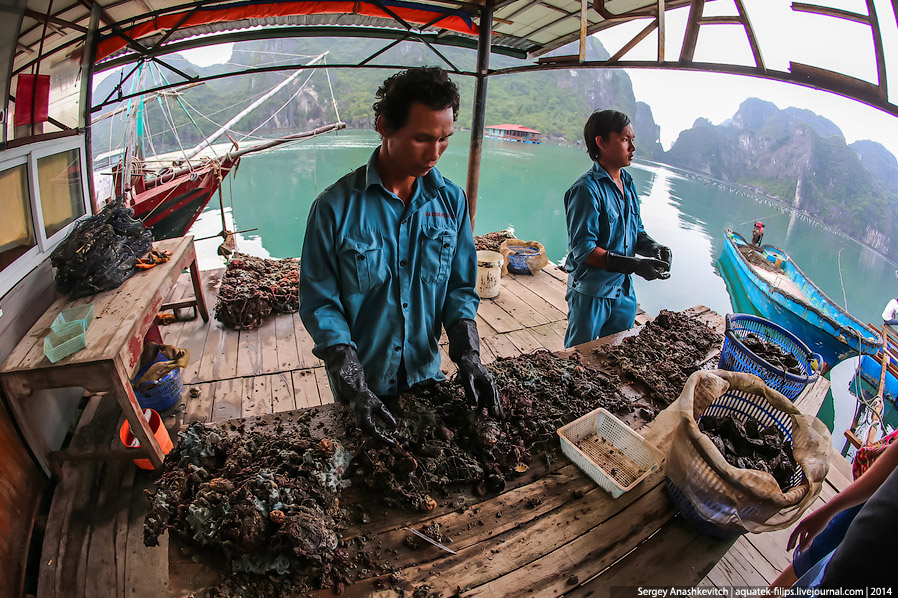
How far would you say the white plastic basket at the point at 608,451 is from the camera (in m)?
1.59

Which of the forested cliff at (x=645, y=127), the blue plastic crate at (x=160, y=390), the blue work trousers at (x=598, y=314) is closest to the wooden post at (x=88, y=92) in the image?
the blue plastic crate at (x=160, y=390)

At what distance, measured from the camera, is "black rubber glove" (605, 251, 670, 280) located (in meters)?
2.76

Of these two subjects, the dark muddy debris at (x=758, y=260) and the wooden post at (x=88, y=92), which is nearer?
the wooden post at (x=88, y=92)

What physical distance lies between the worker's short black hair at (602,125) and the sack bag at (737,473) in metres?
1.78

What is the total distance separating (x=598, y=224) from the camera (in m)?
2.92

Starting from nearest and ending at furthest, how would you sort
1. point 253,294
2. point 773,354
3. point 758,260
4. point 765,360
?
point 765,360 < point 773,354 < point 253,294 < point 758,260

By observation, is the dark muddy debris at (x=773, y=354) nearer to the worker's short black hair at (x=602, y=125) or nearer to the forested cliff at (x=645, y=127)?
the worker's short black hair at (x=602, y=125)

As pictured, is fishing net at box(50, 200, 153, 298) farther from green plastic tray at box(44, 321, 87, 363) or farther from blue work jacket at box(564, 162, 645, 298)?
blue work jacket at box(564, 162, 645, 298)

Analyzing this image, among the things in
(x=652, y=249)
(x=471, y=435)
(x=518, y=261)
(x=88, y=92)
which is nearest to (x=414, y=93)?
(x=471, y=435)

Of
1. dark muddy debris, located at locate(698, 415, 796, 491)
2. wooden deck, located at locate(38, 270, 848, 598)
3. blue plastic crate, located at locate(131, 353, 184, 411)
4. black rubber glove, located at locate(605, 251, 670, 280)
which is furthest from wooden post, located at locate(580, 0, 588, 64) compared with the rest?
blue plastic crate, located at locate(131, 353, 184, 411)

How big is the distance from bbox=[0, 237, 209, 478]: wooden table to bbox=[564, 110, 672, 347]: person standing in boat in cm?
302

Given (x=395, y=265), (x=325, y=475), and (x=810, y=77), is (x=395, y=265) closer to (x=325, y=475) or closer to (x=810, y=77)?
(x=325, y=475)

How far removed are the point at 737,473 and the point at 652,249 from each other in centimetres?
209

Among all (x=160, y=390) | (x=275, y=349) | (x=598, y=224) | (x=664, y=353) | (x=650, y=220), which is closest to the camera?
(x=664, y=353)
